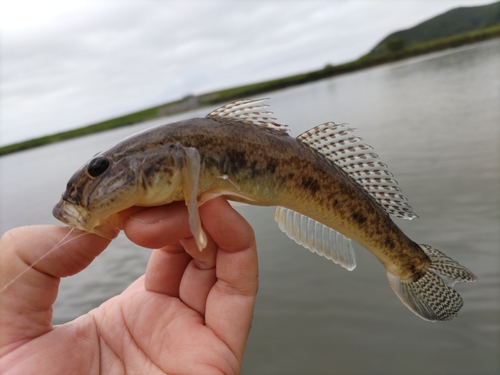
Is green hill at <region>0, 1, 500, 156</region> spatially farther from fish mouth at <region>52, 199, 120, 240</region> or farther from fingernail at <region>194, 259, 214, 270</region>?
fish mouth at <region>52, 199, 120, 240</region>

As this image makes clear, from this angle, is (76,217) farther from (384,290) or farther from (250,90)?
(250,90)

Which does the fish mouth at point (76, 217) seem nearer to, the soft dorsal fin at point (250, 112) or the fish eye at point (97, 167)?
the fish eye at point (97, 167)

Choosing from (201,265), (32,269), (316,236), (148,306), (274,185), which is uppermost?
(274,185)

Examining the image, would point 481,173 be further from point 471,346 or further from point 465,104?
point 465,104

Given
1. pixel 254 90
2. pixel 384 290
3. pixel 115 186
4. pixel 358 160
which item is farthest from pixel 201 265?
pixel 254 90

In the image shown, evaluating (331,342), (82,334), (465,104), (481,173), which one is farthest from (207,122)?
(465,104)

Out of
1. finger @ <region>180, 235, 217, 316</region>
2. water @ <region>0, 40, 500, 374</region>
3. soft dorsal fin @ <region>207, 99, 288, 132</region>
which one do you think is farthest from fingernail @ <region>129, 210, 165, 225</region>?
water @ <region>0, 40, 500, 374</region>
